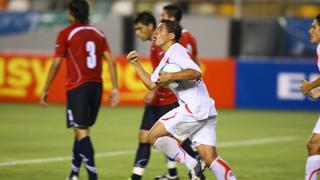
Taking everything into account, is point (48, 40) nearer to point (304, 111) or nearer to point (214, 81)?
point (214, 81)

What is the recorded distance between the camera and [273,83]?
871 inches

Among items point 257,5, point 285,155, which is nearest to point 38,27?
point 257,5

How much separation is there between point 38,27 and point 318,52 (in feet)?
61.6

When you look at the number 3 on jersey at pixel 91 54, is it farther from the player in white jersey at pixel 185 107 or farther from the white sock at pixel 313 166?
the white sock at pixel 313 166

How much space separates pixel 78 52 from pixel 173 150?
5.62 ft

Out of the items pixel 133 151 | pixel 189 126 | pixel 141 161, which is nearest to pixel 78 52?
pixel 141 161

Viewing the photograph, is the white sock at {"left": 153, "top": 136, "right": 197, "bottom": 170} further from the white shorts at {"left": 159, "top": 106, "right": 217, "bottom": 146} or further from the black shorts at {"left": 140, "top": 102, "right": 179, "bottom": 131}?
the black shorts at {"left": 140, "top": 102, "right": 179, "bottom": 131}

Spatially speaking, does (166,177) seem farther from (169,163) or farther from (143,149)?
(143,149)

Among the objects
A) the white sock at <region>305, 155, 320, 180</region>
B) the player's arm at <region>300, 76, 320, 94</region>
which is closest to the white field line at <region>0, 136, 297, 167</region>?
the white sock at <region>305, 155, 320, 180</region>

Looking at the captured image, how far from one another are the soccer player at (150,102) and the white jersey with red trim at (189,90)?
1.35 m

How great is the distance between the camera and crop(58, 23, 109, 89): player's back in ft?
33.6

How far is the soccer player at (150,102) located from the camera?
34.6ft

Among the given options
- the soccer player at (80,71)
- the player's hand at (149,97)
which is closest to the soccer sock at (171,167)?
the player's hand at (149,97)

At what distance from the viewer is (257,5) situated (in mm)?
26844
